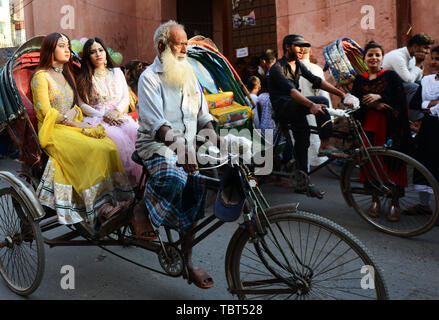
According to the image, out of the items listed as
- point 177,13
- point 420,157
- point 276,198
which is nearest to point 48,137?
point 276,198

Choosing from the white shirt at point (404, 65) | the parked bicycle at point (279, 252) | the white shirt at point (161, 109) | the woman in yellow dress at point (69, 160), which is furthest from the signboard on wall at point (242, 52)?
the parked bicycle at point (279, 252)

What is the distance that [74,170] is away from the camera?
3.27 metres

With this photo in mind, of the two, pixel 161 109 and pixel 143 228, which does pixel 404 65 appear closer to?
pixel 161 109

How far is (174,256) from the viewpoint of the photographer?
2.87 m

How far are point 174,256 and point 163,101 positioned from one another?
1042mm

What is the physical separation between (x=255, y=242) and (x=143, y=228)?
0.84m

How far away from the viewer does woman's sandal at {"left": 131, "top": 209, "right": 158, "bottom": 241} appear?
2928mm

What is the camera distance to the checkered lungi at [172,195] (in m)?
2.81

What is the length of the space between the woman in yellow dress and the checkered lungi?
38 cm

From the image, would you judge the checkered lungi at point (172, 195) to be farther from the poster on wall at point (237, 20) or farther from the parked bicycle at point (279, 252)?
the poster on wall at point (237, 20)

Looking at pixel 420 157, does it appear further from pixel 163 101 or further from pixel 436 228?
pixel 163 101

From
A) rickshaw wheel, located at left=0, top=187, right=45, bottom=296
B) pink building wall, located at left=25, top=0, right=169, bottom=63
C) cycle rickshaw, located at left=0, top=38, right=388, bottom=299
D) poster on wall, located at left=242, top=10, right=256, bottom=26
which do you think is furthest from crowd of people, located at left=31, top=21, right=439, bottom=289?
pink building wall, located at left=25, top=0, right=169, bottom=63

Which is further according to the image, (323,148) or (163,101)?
(323,148)

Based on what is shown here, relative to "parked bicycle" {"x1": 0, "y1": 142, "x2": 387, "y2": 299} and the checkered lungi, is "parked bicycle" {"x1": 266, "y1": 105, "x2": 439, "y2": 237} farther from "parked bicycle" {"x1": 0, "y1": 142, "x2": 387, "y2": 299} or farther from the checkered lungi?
the checkered lungi
